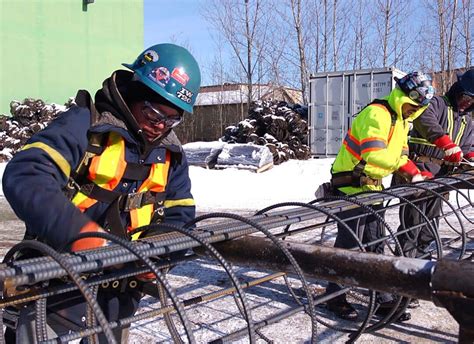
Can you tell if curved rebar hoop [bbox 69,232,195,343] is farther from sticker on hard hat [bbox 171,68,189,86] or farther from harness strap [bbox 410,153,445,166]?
harness strap [bbox 410,153,445,166]

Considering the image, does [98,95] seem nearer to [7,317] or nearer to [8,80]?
[7,317]

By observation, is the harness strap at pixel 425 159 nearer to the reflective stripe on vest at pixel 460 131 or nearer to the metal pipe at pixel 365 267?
the reflective stripe on vest at pixel 460 131

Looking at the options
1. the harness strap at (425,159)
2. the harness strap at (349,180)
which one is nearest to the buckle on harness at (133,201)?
the harness strap at (349,180)

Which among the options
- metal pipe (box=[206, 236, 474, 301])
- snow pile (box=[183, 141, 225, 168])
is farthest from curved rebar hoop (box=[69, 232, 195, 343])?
snow pile (box=[183, 141, 225, 168])

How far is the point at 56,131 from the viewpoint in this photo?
213 cm

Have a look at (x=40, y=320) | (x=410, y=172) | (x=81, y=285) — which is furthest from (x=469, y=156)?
(x=81, y=285)

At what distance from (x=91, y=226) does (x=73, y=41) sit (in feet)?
63.7

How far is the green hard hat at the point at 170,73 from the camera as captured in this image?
2.42 m

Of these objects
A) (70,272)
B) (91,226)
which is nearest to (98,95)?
(91,226)

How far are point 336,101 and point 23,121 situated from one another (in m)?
9.85

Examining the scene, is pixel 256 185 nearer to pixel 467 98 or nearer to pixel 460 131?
pixel 460 131

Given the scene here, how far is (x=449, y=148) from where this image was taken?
4.85 m

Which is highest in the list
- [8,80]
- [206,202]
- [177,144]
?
[8,80]

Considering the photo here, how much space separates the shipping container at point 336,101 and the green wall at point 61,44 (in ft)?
30.1
